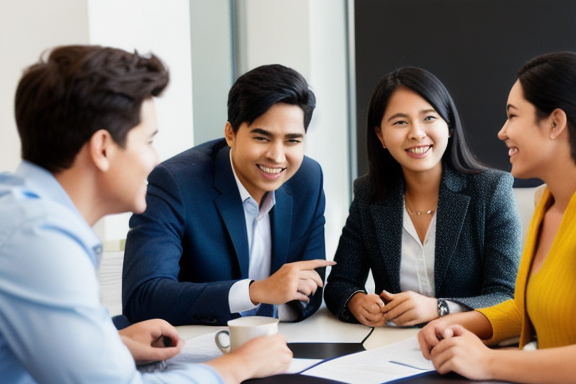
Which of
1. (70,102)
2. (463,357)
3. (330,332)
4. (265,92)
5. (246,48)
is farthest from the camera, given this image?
(246,48)

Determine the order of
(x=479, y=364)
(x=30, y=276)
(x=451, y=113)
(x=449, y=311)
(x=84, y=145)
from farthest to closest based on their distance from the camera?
1. (x=451, y=113)
2. (x=449, y=311)
3. (x=479, y=364)
4. (x=84, y=145)
5. (x=30, y=276)

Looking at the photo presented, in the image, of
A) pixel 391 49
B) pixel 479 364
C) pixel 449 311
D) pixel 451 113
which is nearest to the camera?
pixel 479 364

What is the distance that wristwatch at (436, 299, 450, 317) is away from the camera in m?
1.76

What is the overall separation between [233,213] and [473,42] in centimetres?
215

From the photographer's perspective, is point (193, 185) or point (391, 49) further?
point (391, 49)

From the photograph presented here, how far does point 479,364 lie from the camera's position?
1.26 m

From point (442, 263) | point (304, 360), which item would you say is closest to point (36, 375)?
point (304, 360)

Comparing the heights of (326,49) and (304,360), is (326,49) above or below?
above

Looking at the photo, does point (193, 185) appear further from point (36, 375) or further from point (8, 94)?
point (8, 94)

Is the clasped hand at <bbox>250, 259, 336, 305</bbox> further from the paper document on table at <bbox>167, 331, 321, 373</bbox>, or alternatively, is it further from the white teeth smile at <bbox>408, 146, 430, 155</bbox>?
the white teeth smile at <bbox>408, 146, 430, 155</bbox>

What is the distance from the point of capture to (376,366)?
52.6 inches

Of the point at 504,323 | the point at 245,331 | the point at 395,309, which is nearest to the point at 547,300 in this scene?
the point at 504,323

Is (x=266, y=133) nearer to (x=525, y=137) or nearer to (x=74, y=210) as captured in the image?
(x=525, y=137)

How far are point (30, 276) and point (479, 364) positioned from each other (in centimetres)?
85
